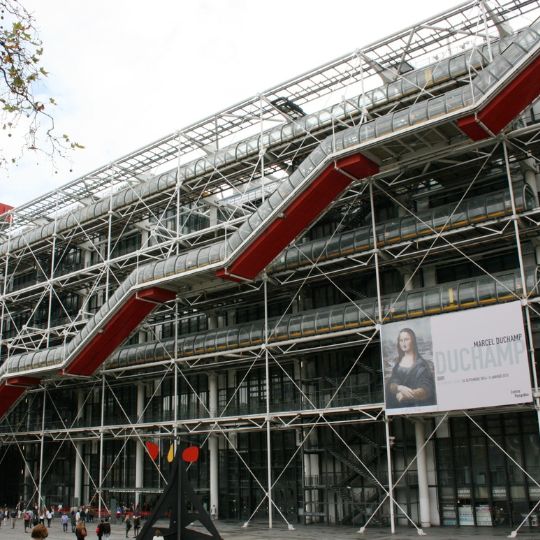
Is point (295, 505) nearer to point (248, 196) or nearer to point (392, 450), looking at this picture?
point (392, 450)

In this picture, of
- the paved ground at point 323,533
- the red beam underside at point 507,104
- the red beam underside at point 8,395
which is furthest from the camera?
the red beam underside at point 8,395

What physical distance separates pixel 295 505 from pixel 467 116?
16319mm

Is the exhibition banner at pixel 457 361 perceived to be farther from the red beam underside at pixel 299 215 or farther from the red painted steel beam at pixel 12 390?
the red painted steel beam at pixel 12 390

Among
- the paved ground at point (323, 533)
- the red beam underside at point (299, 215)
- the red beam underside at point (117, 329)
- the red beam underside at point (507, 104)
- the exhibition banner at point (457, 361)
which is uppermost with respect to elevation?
the red beam underside at point (507, 104)

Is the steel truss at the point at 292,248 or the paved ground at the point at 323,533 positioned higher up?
the steel truss at the point at 292,248

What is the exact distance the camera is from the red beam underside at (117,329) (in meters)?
29.8

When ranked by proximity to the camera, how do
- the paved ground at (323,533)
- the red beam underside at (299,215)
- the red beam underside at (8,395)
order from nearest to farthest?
1. the paved ground at (323,533)
2. the red beam underside at (299,215)
3. the red beam underside at (8,395)

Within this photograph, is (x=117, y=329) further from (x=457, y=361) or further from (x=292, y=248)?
(x=457, y=361)

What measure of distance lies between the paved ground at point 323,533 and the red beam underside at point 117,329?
731 cm

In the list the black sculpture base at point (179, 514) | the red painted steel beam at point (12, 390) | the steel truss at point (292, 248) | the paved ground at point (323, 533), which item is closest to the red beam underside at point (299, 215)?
the steel truss at point (292, 248)

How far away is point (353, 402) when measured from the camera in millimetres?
26203

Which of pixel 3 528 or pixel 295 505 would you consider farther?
pixel 3 528

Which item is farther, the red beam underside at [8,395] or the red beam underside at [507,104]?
the red beam underside at [8,395]

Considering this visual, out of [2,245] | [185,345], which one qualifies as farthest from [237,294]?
[2,245]
